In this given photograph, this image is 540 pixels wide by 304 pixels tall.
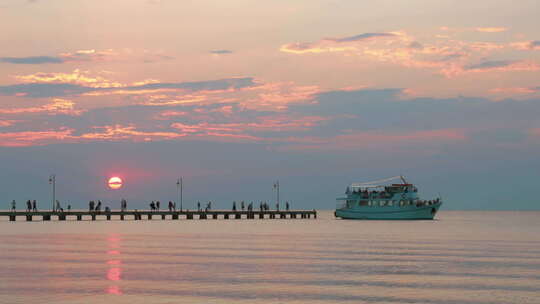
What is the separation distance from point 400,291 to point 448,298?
8.30ft

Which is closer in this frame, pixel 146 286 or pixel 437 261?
pixel 146 286

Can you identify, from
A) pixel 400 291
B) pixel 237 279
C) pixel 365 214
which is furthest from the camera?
pixel 365 214

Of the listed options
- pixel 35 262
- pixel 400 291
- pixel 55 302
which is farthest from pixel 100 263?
pixel 400 291

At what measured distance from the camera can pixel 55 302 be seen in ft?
97.4

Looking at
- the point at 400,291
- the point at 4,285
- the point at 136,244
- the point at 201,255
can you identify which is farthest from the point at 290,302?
the point at 136,244

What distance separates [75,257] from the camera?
5094 centimetres

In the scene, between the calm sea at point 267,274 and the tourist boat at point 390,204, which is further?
the tourist boat at point 390,204

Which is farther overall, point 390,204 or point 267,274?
point 390,204

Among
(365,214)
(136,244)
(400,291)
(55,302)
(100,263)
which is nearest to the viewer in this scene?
(55,302)

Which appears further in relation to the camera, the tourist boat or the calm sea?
the tourist boat

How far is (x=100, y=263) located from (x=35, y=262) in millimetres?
3762

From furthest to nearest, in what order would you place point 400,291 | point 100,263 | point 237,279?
1. point 100,263
2. point 237,279
3. point 400,291

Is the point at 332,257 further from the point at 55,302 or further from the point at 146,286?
the point at 55,302

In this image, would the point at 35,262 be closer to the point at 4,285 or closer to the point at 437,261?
the point at 4,285
